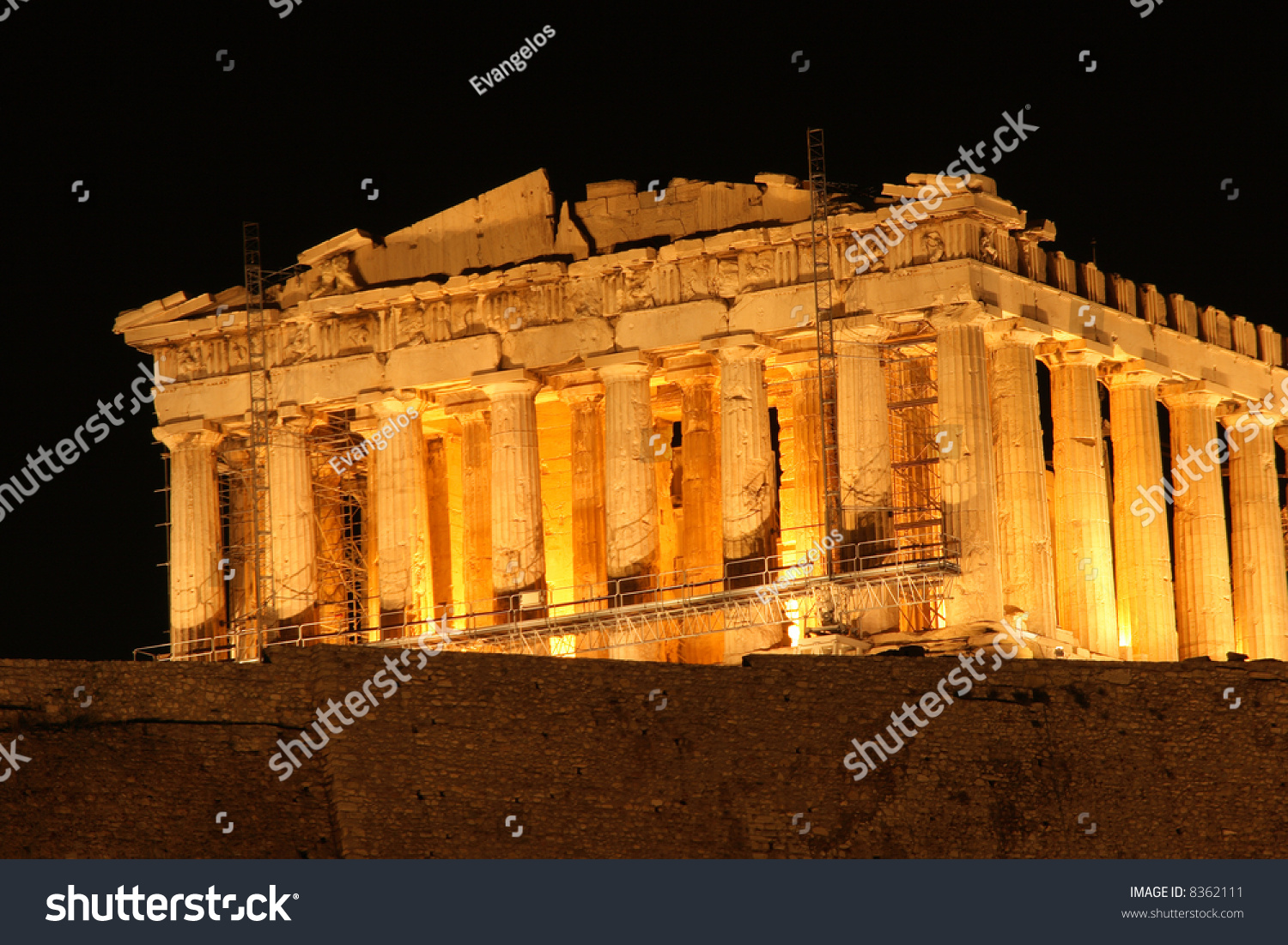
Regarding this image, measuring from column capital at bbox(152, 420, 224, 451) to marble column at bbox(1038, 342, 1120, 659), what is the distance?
2103 centimetres

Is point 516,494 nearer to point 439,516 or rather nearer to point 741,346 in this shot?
point 439,516

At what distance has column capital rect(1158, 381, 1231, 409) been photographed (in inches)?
2820

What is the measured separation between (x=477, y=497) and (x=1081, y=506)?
15.3m

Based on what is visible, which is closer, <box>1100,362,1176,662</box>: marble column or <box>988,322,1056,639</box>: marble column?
<box>988,322,1056,639</box>: marble column

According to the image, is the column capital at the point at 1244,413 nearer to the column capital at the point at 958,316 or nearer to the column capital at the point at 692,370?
the column capital at the point at 958,316

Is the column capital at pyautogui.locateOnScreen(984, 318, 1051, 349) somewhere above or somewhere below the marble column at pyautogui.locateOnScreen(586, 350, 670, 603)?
above

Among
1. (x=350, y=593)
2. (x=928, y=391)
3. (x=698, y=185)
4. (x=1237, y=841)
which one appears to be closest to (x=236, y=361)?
(x=350, y=593)

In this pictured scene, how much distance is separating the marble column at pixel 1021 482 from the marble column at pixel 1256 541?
8007 mm

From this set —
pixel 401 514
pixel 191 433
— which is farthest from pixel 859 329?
pixel 191 433

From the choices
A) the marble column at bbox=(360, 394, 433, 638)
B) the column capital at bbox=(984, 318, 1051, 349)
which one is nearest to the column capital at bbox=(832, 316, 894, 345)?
the column capital at bbox=(984, 318, 1051, 349)

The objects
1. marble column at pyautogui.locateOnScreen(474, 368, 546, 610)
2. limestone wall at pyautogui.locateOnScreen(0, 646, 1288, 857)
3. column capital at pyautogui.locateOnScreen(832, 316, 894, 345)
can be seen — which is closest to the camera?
limestone wall at pyautogui.locateOnScreen(0, 646, 1288, 857)

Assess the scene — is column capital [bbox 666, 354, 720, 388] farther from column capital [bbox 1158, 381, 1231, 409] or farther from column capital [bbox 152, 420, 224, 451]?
column capital [bbox 152, 420, 224, 451]

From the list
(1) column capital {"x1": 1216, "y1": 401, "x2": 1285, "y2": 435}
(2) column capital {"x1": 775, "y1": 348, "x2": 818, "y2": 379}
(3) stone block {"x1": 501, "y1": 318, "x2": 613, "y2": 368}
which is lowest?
(1) column capital {"x1": 1216, "y1": 401, "x2": 1285, "y2": 435}

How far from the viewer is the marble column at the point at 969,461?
63844 millimetres
